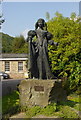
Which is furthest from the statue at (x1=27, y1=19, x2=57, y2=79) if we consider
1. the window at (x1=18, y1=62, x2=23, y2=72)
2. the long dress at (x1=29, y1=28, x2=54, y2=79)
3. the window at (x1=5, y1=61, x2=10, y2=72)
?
the window at (x1=5, y1=61, x2=10, y2=72)

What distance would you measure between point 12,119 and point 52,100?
1.26m

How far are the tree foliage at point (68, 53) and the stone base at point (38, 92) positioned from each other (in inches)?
343

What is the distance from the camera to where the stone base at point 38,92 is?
671cm

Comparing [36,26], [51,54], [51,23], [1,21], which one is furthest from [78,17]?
[36,26]

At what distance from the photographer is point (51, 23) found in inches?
723

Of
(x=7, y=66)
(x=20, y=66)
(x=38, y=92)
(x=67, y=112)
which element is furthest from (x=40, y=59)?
(x=7, y=66)

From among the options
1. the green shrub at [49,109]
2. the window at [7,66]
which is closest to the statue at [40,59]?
the green shrub at [49,109]

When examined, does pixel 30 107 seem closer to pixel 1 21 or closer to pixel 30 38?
pixel 30 38

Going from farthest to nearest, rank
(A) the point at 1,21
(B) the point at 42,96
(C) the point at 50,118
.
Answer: (A) the point at 1,21 → (B) the point at 42,96 → (C) the point at 50,118

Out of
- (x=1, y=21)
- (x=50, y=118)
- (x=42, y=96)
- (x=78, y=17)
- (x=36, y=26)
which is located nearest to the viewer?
(x=50, y=118)

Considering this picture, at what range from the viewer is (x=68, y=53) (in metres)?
15.6

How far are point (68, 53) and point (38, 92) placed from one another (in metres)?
9.16

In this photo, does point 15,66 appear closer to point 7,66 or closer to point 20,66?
point 20,66

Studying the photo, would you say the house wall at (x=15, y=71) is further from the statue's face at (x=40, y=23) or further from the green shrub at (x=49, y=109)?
the green shrub at (x=49, y=109)
